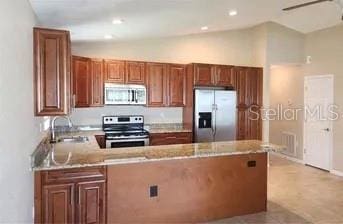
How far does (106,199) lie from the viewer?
3.17m

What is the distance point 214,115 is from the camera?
6035 millimetres

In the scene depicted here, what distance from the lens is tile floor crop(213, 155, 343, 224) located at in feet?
12.3

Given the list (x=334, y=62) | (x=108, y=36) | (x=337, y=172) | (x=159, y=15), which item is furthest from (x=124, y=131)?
(x=334, y=62)

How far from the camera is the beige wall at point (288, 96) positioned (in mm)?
7109

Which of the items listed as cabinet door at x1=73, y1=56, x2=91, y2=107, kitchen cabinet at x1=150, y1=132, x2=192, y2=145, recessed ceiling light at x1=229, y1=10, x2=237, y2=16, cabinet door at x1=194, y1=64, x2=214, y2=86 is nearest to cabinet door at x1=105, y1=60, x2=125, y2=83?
cabinet door at x1=73, y1=56, x2=91, y2=107

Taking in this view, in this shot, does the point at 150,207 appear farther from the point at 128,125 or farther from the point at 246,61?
the point at 246,61

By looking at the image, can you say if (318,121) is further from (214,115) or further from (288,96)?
(214,115)

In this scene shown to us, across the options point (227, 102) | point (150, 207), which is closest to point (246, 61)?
point (227, 102)

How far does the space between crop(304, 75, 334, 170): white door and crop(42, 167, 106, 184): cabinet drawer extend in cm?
515

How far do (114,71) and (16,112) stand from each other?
11.4ft

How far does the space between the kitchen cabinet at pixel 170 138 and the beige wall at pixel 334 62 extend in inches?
120

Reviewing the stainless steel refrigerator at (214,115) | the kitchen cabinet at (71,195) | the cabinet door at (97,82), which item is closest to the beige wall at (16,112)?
the kitchen cabinet at (71,195)

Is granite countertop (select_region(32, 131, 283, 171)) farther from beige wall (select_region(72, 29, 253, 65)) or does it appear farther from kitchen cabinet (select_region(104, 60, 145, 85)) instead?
beige wall (select_region(72, 29, 253, 65))

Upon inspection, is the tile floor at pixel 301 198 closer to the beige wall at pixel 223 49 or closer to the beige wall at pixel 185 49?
the beige wall at pixel 223 49
